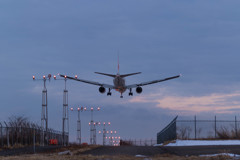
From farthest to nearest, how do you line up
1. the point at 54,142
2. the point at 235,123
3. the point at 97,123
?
the point at 97,123, the point at 54,142, the point at 235,123

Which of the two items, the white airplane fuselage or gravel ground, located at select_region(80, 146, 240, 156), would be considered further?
the white airplane fuselage

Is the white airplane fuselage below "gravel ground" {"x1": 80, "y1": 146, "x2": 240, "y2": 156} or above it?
above

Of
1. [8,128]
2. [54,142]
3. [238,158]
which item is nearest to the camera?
[238,158]

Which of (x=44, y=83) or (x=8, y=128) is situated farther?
(x=44, y=83)

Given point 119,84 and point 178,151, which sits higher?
point 119,84

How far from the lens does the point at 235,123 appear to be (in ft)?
182

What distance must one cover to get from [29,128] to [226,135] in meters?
27.6

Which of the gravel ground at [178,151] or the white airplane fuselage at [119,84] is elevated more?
the white airplane fuselage at [119,84]

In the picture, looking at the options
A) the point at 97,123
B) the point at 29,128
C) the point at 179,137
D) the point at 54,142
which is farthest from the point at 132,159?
the point at 97,123

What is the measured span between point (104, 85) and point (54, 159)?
37.1 m

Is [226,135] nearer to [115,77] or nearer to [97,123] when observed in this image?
[115,77]

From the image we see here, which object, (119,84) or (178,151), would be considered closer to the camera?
(178,151)

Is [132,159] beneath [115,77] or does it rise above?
beneath

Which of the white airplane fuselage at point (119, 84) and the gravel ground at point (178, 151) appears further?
the white airplane fuselage at point (119, 84)
